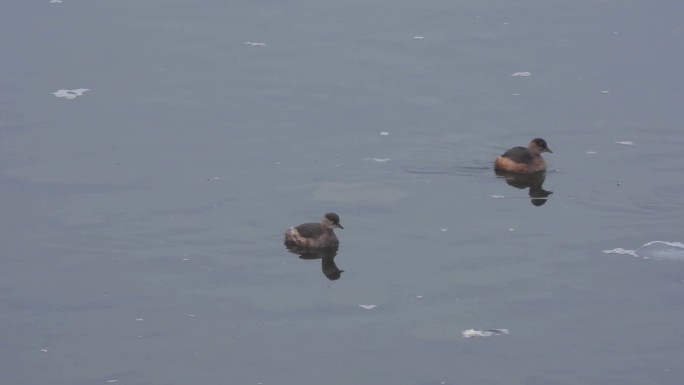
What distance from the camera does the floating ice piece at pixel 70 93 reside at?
862 inches

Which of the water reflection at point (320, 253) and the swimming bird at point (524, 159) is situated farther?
the swimming bird at point (524, 159)

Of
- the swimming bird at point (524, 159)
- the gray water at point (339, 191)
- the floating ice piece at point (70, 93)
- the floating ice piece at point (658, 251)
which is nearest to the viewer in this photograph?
the gray water at point (339, 191)

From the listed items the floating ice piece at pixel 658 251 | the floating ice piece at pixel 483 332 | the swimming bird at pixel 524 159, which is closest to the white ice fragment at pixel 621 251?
the floating ice piece at pixel 658 251

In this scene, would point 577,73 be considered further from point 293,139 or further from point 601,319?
point 601,319

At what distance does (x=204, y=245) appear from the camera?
17.0 meters

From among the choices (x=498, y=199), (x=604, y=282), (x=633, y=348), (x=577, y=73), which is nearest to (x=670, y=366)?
(x=633, y=348)

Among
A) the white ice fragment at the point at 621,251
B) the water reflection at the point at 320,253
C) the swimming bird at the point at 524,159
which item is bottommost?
the water reflection at the point at 320,253

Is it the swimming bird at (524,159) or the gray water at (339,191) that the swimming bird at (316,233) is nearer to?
the gray water at (339,191)

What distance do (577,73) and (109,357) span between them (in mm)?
11184

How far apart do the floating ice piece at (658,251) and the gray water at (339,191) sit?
12cm

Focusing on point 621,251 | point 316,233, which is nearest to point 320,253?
point 316,233

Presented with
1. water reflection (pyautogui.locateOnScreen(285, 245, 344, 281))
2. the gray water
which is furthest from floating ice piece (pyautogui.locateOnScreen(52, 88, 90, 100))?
water reflection (pyautogui.locateOnScreen(285, 245, 344, 281))

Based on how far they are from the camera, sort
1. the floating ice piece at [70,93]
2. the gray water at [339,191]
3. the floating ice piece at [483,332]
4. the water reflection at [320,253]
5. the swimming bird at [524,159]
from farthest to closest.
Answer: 1. the floating ice piece at [70,93]
2. the swimming bird at [524,159]
3. the water reflection at [320,253]
4. the floating ice piece at [483,332]
5. the gray water at [339,191]

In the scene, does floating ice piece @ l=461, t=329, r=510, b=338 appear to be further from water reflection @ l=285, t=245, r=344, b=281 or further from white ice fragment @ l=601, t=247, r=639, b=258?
white ice fragment @ l=601, t=247, r=639, b=258
